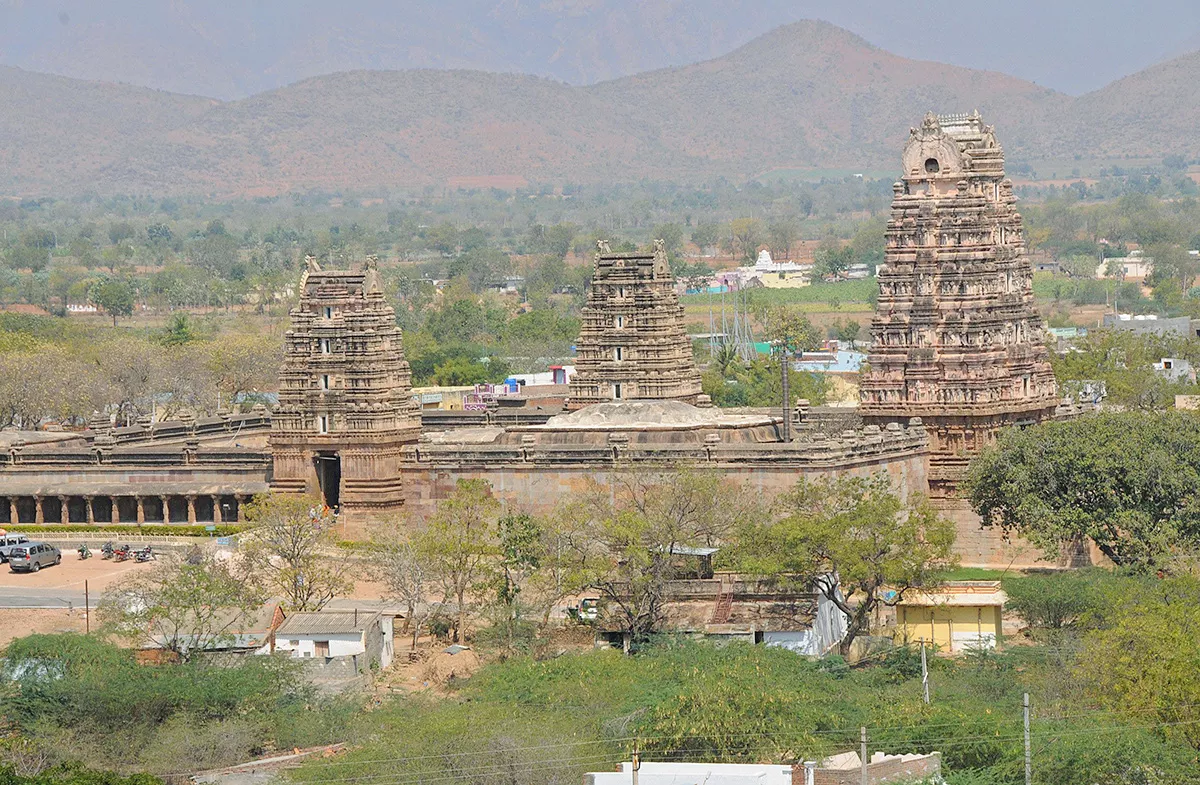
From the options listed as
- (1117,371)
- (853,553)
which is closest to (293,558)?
(853,553)

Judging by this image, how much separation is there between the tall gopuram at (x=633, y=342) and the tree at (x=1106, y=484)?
57.7 ft

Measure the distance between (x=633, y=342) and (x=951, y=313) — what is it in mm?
12779

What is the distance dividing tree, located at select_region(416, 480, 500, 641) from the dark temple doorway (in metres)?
13.0

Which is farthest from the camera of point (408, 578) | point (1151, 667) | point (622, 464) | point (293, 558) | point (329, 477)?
point (329, 477)

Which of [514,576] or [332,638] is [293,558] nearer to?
[514,576]

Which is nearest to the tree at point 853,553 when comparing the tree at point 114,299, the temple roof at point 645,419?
the temple roof at point 645,419

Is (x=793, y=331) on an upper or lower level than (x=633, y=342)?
lower

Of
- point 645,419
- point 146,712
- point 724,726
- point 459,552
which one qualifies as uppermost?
point 645,419

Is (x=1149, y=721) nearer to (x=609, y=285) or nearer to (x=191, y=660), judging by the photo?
(x=191, y=660)

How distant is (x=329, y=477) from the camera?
8238cm

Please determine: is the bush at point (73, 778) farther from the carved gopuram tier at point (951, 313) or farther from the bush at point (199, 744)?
the carved gopuram tier at point (951, 313)

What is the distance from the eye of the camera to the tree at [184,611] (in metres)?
59.9

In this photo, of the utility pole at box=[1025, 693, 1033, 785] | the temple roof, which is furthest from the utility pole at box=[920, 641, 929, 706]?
the temple roof

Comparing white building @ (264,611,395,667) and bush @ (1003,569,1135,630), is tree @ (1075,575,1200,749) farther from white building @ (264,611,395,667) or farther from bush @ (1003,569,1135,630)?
white building @ (264,611,395,667)
